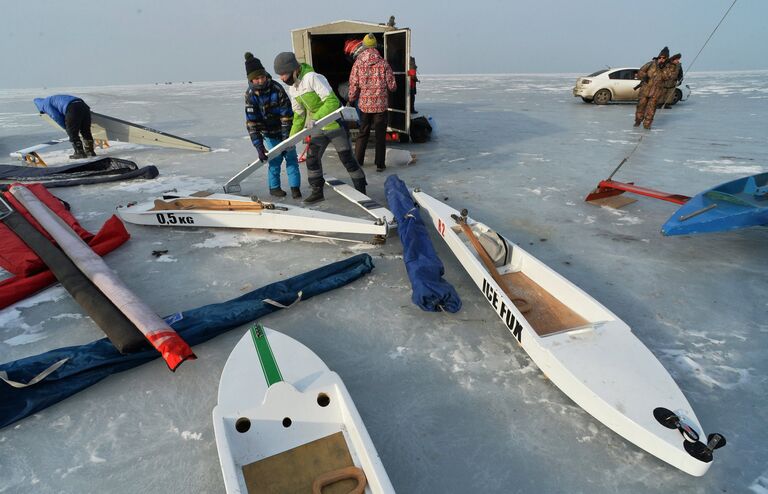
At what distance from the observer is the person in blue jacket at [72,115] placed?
775 cm

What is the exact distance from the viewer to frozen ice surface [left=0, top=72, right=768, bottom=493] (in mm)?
1921

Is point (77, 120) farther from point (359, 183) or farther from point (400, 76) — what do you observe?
point (400, 76)

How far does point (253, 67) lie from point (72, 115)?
556cm

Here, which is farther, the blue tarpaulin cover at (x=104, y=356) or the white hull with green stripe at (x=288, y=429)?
the blue tarpaulin cover at (x=104, y=356)

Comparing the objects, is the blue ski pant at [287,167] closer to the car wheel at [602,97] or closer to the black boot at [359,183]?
the black boot at [359,183]

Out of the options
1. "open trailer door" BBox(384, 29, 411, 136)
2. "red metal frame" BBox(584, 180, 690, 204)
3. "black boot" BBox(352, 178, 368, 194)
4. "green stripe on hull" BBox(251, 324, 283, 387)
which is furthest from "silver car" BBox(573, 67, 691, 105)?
"green stripe on hull" BBox(251, 324, 283, 387)

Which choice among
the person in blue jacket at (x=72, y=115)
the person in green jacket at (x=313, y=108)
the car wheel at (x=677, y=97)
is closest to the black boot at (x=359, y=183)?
the person in green jacket at (x=313, y=108)

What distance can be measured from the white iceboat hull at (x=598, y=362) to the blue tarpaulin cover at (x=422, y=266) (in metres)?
0.29

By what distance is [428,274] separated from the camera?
315 cm

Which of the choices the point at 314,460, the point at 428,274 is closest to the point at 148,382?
the point at 314,460

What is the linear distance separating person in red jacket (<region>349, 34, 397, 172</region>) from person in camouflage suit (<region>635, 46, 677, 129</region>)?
7194mm

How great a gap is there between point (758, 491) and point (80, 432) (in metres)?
3.55

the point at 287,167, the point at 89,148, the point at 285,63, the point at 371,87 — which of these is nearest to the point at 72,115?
the point at 89,148

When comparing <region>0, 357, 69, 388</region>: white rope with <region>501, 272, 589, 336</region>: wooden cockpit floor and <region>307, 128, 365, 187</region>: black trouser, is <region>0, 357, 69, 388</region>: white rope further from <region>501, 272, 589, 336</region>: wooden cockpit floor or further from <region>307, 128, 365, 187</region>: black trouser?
<region>307, 128, 365, 187</region>: black trouser
